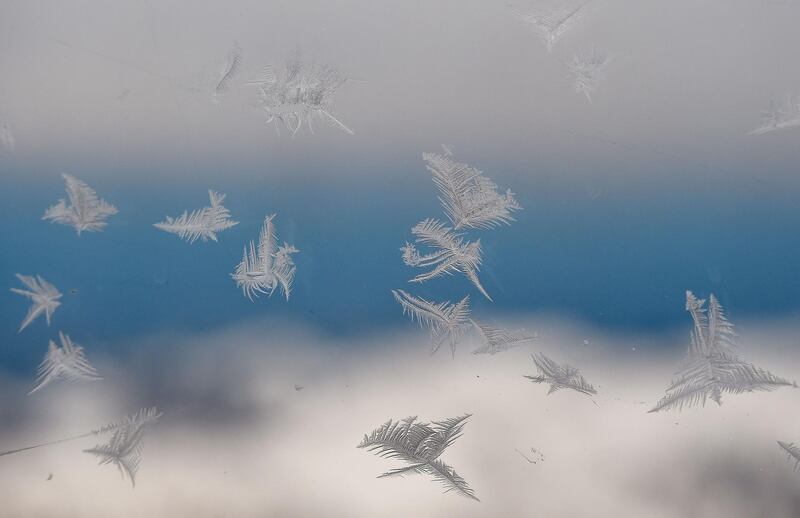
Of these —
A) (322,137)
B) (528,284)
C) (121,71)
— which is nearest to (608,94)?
(528,284)

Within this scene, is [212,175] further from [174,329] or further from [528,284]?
[528,284]

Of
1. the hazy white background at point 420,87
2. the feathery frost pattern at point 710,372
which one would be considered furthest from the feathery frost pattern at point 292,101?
the feathery frost pattern at point 710,372

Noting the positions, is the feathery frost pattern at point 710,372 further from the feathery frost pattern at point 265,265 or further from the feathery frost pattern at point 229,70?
the feathery frost pattern at point 229,70

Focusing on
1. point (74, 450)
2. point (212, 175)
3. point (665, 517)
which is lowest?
point (74, 450)

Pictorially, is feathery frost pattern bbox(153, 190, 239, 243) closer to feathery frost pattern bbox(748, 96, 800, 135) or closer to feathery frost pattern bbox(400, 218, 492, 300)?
feathery frost pattern bbox(400, 218, 492, 300)

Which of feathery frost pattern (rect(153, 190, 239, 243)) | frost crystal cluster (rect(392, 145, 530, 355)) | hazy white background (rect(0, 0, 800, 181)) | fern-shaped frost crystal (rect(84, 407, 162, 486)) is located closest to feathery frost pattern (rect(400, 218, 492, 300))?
frost crystal cluster (rect(392, 145, 530, 355))

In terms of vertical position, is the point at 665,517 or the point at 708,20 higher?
the point at 708,20
